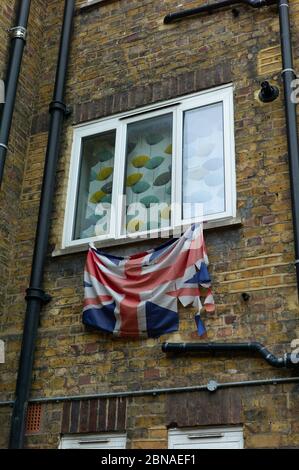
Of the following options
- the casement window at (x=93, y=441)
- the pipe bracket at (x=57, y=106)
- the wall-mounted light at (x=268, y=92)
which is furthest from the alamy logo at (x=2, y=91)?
the casement window at (x=93, y=441)

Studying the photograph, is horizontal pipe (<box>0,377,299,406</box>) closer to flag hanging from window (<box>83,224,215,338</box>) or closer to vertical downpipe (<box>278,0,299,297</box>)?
flag hanging from window (<box>83,224,215,338</box>)

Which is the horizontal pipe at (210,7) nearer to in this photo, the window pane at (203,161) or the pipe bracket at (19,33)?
the window pane at (203,161)

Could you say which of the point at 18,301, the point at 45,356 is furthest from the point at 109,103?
the point at 45,356

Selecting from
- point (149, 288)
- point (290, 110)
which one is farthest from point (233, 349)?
point (290, 110)

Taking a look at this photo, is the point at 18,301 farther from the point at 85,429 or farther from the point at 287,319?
the point at 287,319

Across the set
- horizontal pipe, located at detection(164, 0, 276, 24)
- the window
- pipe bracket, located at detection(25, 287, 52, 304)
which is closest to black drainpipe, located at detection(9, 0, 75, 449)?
pipe bracket, located at detection(25, 287, 52, 304)

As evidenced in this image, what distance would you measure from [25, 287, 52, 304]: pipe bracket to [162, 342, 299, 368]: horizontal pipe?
147 cm

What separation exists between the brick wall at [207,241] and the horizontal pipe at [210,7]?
80 millimetres

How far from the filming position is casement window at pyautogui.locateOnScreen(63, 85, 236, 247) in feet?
22.7

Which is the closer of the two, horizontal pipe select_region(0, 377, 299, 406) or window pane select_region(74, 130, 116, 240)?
horizontal pipe select_region(0, 377, 299, 406)

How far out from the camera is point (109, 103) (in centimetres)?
789

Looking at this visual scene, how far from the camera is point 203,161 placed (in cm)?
710

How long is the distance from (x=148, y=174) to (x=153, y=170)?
0.07m
